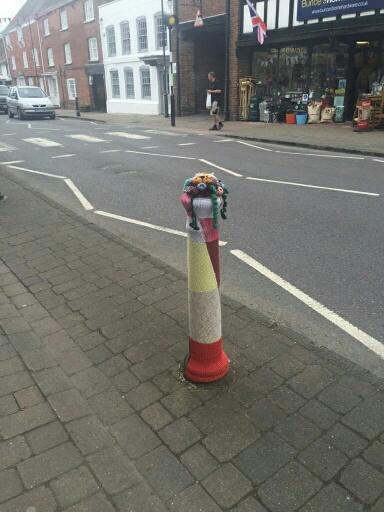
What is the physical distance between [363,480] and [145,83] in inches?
1201

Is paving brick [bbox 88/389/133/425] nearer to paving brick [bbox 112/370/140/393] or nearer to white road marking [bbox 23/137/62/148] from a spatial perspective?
paving brick [bbox 112/370/140/393]

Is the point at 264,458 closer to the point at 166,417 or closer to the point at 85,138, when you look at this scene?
the point at 166,417

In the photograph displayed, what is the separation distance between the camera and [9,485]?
230 centimetres

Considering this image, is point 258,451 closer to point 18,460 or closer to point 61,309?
point 18,460

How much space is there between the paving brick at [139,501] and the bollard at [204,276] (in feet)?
2.91

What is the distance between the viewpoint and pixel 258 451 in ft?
8.14

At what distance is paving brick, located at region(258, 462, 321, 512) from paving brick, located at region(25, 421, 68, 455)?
45.4 inches

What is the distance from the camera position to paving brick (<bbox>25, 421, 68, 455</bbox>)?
253 cm

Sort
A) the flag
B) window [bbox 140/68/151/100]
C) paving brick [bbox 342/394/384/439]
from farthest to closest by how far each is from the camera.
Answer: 1. window [bbox 140/68/151/100]
2. the flag
3. paving brick [bbox 342/394/384/439]

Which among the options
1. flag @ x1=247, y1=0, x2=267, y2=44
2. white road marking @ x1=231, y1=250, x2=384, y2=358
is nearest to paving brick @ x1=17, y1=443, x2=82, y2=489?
white road marking @ x1=231, y1=250, x2=384, y2=358

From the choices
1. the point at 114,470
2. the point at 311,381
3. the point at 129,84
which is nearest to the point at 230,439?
the point at 114,470

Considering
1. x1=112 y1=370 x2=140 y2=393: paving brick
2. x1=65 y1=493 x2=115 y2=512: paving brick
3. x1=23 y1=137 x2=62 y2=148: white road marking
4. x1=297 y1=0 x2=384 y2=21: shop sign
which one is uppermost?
x1=297 y1=0 x2=384 y2=21: shop sign

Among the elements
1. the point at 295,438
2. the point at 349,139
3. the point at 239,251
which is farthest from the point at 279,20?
the point at 295,438

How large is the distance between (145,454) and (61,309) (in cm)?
199
